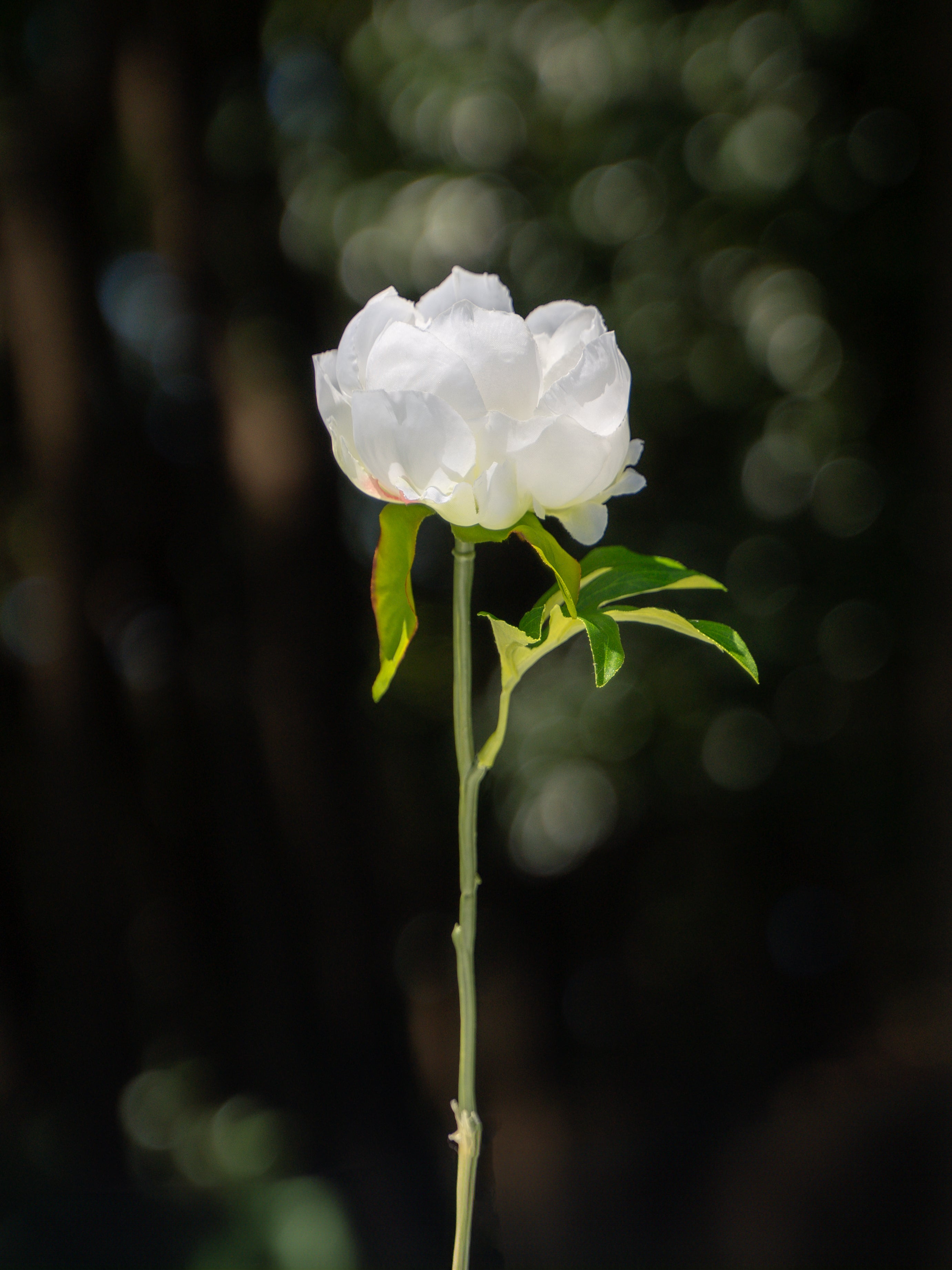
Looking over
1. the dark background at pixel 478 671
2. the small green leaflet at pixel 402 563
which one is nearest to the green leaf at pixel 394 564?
the small green leaflet at pixel 402 563

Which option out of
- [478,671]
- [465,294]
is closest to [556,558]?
[465,294]

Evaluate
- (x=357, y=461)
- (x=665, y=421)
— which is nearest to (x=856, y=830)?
(x=665, y=421)

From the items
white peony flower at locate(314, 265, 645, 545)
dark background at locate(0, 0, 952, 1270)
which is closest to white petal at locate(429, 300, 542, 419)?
white peony flower at locate(314, 265, 645, 545)

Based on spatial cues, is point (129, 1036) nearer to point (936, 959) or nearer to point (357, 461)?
point (936, 959)

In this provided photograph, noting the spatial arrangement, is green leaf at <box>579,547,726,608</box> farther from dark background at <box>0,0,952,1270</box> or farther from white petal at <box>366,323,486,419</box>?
dark background at <box>0,0,952,1270</box>

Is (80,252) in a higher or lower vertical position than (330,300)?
higher

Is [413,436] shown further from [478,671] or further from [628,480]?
[478,671]
